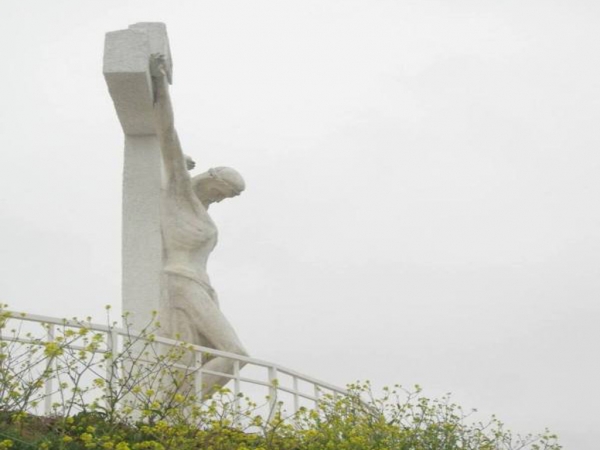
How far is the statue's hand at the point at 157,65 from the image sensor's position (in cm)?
950

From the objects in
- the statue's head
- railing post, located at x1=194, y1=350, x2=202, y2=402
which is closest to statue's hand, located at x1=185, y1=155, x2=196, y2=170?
the statue's head

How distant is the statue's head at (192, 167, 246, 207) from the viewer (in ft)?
33.7

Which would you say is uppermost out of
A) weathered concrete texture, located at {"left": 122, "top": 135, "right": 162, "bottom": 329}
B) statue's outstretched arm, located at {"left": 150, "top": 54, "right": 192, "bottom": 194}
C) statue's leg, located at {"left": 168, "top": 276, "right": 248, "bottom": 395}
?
statue's outstretched arm, located at {"left": 150, "top": 54, "right": 192, "bottom": 194}

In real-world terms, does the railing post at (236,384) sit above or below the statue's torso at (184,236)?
below

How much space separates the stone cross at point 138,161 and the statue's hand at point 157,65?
9 centimetres

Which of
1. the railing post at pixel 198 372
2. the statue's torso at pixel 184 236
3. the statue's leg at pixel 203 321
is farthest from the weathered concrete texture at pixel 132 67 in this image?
the railing post at pixel 198 372

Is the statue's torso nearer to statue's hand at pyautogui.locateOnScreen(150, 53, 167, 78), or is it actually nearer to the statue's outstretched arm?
the statue's outstretched arm

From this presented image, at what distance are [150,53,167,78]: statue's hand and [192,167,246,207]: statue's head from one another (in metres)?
1.21

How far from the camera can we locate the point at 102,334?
24.0 ft

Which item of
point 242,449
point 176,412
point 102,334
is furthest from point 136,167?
point 242,449

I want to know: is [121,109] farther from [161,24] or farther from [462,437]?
[462,437]

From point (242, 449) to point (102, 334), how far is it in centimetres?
166

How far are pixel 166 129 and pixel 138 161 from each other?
22.2 inches

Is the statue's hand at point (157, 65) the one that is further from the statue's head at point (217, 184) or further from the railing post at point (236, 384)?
the railing post at point (236, 384)
